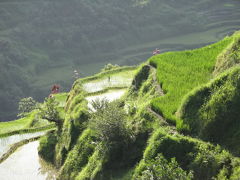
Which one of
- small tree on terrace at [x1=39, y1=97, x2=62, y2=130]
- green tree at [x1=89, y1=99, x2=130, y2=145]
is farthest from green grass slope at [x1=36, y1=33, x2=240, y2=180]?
small tree on terrace at [x1=39, y1=97, x2=62, y2=130]

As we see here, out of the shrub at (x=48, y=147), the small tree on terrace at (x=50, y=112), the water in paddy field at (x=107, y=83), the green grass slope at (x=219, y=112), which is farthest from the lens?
Result: the water in paddy field at (x=107, y=83)

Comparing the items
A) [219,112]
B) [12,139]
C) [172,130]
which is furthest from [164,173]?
[12,139]

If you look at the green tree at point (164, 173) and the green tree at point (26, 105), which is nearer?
the green tree at point (164, 173)

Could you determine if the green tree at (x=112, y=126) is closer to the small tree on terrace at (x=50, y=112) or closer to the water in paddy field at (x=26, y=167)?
the water in paddy field at (x=26, y=167)

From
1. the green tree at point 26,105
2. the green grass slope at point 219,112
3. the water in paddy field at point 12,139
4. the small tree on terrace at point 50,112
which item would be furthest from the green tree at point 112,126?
the water in paddy field at point 12,139

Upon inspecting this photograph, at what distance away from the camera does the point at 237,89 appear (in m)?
9.85

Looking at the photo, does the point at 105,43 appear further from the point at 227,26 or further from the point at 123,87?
the point at 123,87

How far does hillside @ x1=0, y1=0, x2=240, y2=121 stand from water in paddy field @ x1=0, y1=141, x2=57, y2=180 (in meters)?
99.9

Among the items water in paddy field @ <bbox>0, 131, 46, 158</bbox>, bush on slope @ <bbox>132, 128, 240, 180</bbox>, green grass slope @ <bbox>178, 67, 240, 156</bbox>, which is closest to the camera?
bush on slope @ <bbox>132, 128, 240, 180</bbox>

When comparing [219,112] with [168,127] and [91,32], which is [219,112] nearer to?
[168,127]

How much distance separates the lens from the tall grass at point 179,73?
12344mm

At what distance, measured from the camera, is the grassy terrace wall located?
12305 mm

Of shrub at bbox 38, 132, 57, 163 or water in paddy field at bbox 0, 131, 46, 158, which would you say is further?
water in paddy field at bbox 0, 131, 46, 158

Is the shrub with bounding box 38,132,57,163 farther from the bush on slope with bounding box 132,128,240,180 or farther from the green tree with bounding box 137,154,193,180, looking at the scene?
the green tree with bounding box 137,154,193,180
